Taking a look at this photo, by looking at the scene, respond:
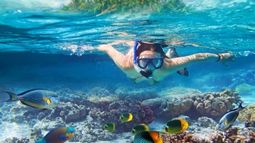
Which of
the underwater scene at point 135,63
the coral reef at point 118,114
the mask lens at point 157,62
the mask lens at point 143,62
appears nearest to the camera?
the underwater scene at point 135,63

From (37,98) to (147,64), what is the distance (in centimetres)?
598

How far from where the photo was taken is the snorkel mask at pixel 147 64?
37.3ft

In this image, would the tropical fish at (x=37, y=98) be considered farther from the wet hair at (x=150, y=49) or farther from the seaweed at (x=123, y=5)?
the seaweed at (x=123, y=5)

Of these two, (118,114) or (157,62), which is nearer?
(157,62)

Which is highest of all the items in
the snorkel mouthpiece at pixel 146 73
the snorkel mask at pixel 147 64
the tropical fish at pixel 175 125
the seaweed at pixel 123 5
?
the seaweed at pixel 123 5

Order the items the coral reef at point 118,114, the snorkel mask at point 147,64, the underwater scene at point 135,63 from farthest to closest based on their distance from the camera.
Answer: the coral reef at point 118,114 < the snorkel mask at point 147,64 < the underwater scene at point 135,63

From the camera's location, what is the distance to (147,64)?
38.2ft

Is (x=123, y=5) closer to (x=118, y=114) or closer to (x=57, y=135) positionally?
(x=118, y=114)

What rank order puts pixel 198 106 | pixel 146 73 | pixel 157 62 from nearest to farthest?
pixel 146 73
pixel 157 62
pixel 198 106

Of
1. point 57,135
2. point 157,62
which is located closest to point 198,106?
point 157,62

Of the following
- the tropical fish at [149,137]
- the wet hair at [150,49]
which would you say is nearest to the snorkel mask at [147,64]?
the wet hair at [150,49]

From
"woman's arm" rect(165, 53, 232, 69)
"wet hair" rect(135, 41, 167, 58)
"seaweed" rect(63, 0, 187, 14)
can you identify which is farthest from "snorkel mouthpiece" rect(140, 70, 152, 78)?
"seaweed" rect(63, 0, 187, 14)

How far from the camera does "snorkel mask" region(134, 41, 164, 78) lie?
11383 millimetres

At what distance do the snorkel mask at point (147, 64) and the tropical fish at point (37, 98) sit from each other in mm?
5310
